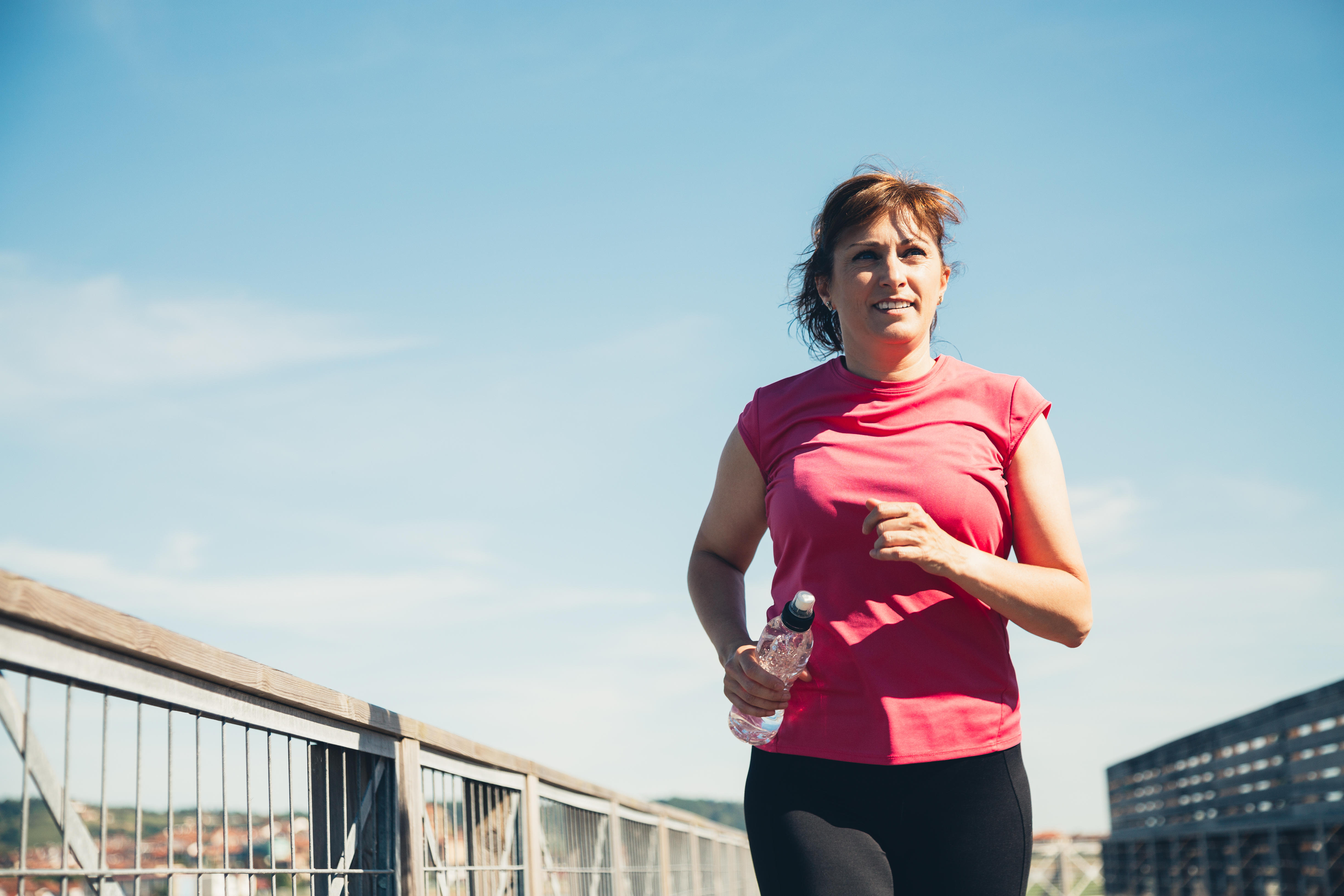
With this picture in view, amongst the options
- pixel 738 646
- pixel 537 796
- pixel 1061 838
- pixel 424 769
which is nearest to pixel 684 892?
pixel 537 796

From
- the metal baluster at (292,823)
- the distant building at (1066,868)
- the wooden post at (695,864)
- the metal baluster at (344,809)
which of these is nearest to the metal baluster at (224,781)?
the metal baluster at (292,823)

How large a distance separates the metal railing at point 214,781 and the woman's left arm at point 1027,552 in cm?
131

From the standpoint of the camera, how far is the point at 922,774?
202 cm

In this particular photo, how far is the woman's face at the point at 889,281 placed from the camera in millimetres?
2334

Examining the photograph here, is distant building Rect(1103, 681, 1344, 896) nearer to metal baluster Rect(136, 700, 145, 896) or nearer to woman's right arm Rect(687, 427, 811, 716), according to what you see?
woman's right arm Rect(687, 427, 811, 716)

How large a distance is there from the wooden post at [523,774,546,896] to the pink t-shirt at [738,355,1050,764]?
2905 millimetres

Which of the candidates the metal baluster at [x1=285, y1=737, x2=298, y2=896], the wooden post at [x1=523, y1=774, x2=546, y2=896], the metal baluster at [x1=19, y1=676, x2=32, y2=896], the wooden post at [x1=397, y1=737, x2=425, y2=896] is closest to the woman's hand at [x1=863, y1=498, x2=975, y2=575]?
the metal baluster at [x1=19, y1=676, x2=32, y2=896]

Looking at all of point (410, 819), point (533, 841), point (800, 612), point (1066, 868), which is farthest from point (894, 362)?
point (1066, 868)

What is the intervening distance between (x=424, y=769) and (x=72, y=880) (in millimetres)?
1791

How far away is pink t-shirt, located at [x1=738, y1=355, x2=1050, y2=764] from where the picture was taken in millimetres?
2055

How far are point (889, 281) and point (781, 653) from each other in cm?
81

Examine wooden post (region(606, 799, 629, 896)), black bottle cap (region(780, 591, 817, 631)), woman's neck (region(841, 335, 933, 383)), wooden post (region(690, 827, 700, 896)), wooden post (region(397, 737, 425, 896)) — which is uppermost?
woman's neck (region(841, 335, 933, 383))

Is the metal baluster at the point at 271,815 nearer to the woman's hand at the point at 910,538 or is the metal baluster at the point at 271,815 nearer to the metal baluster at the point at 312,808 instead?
the metal baluster at the point at 312,808

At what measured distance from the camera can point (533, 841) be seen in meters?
4.78
